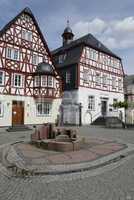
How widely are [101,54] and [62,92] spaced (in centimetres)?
840

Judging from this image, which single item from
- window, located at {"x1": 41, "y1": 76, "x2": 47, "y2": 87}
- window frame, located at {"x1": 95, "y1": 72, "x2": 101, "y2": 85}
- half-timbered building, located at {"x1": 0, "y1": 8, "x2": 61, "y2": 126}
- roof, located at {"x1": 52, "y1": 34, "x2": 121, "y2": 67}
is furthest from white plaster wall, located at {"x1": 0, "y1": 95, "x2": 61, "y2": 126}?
window frame, located at {"x1": 95, "y1": 72, "x2": 101, "y2": 85}

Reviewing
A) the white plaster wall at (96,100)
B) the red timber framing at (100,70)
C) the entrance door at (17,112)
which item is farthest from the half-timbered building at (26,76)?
the red timber framing at (100,70)

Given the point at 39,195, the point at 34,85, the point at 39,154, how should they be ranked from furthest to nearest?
the point at 34,85 → the point at 39,154 → the point at 39,195

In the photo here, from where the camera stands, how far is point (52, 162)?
8.20 metres

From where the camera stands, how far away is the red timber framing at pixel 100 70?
3055 cm

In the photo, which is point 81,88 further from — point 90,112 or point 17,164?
point 17,164

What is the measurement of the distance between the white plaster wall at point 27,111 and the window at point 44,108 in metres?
0.44

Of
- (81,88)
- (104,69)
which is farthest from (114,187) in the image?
(104,69)

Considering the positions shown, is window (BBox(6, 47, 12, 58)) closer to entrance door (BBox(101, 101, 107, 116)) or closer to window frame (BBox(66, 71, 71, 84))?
window frame (BBox(66, 71, 71, 84))

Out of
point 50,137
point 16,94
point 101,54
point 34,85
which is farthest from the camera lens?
point 101,54

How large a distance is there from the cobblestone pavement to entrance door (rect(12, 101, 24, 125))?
1844cm

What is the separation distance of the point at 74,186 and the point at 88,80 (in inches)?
1012

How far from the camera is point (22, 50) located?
26.1m

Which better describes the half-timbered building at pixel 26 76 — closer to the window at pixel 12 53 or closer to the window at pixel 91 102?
the window at pixel 12 53
